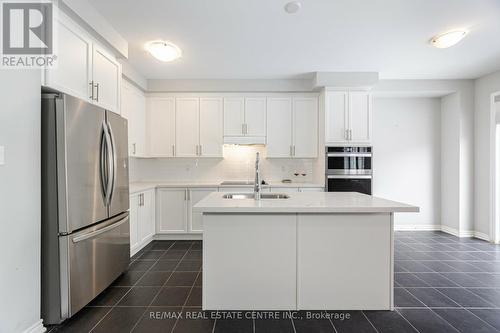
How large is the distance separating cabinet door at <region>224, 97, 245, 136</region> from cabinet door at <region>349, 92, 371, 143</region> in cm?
179

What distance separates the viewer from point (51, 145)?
1.86 meters

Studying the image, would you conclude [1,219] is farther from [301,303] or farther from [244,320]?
[301,303]

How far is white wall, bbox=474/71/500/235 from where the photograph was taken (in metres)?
3.97

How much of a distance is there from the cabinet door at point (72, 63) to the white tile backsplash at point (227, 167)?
244 cm

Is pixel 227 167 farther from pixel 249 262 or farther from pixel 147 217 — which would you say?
pixel 249 262

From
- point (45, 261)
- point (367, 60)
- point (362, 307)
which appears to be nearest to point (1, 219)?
point (45, 261)

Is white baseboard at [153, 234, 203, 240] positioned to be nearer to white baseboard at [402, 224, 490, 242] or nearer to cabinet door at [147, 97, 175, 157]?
cabinet door at [147, 97, 175, 157]

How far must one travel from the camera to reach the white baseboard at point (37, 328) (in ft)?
5.64

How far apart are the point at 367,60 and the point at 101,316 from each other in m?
4.19

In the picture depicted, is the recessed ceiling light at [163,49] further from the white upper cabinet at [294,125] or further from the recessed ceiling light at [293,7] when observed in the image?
the white upper cabinet at [294,125]

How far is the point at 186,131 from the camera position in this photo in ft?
14.3

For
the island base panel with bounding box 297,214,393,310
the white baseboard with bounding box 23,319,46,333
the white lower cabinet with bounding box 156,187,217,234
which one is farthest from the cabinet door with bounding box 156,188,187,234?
the island base panel with bounding box 297,214,393,310

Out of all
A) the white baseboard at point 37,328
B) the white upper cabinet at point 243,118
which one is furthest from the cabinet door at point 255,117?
the white baseboard at point 37,328

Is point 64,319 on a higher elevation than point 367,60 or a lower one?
lower
